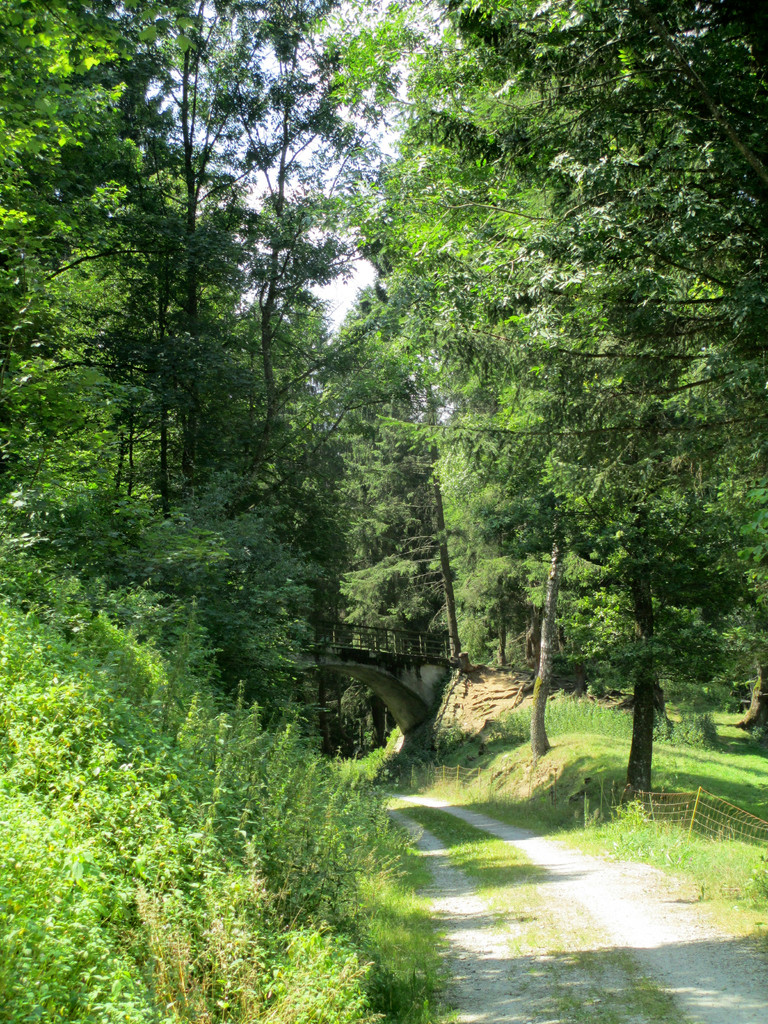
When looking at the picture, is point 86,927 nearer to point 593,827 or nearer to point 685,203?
point 685,203

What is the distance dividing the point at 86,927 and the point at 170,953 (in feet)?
1.95

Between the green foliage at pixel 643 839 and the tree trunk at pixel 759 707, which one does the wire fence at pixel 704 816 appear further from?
the tree trunk at pixel 759 707

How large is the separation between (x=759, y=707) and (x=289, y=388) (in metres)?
20.9

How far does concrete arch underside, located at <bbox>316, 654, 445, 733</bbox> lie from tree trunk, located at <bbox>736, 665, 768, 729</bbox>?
1165cm

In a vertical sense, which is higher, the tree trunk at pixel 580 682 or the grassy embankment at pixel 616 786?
Result: the tree trunk at pixel 580 682

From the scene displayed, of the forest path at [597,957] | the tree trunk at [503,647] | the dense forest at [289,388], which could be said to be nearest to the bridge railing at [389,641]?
the tree trunk at [503,647]

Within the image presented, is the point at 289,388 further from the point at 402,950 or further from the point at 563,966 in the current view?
the point at 563,966

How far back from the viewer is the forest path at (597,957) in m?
4.48

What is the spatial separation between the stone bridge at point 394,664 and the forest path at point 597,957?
17508 millimetres

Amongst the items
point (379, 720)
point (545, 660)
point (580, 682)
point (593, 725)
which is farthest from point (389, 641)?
point (545, 660)

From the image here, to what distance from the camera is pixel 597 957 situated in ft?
18.0

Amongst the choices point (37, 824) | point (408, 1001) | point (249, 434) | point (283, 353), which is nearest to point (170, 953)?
point (37, 824)

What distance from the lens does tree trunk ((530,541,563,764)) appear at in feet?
53.2

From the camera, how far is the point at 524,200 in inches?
352
